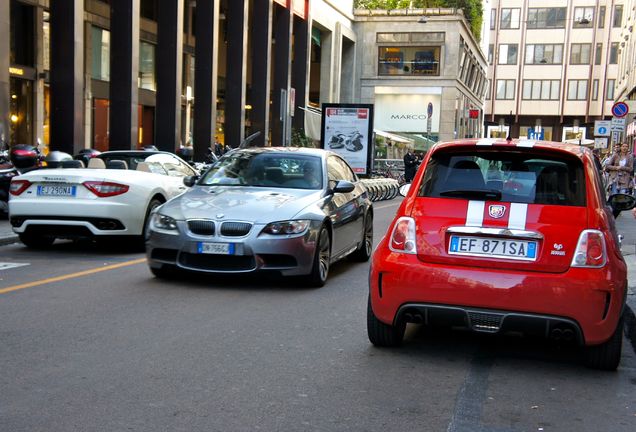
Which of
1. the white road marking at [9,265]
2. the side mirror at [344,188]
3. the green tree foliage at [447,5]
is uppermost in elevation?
the green tree foliage at [447,5]

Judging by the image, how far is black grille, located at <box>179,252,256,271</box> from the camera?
7465mm

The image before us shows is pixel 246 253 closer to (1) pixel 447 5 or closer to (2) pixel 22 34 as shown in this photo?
(2) pixel 22 34

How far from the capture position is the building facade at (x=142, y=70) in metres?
20.5

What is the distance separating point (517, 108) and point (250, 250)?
251 ft

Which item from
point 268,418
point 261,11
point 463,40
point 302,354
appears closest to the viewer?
point 268,418

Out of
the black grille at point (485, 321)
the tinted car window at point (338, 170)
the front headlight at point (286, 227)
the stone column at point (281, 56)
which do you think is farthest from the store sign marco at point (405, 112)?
the black grille at point (485, 321)

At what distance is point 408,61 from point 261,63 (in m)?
17.2

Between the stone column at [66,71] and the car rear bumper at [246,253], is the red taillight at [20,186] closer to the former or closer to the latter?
the car rear bumper at [246,253]

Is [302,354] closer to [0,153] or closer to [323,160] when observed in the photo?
[323,160]

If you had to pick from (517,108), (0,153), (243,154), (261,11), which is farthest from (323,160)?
(517,108)

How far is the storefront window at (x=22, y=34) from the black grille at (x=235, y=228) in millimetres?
20639

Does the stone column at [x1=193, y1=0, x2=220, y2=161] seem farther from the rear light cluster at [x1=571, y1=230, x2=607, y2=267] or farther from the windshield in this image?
the rear light cluster at [x1=571, y1=230, x2=607, y2=267]

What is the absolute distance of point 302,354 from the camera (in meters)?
5.25

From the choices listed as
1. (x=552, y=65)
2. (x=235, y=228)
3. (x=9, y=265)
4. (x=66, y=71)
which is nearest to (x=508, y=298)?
(x=235, y=228)
